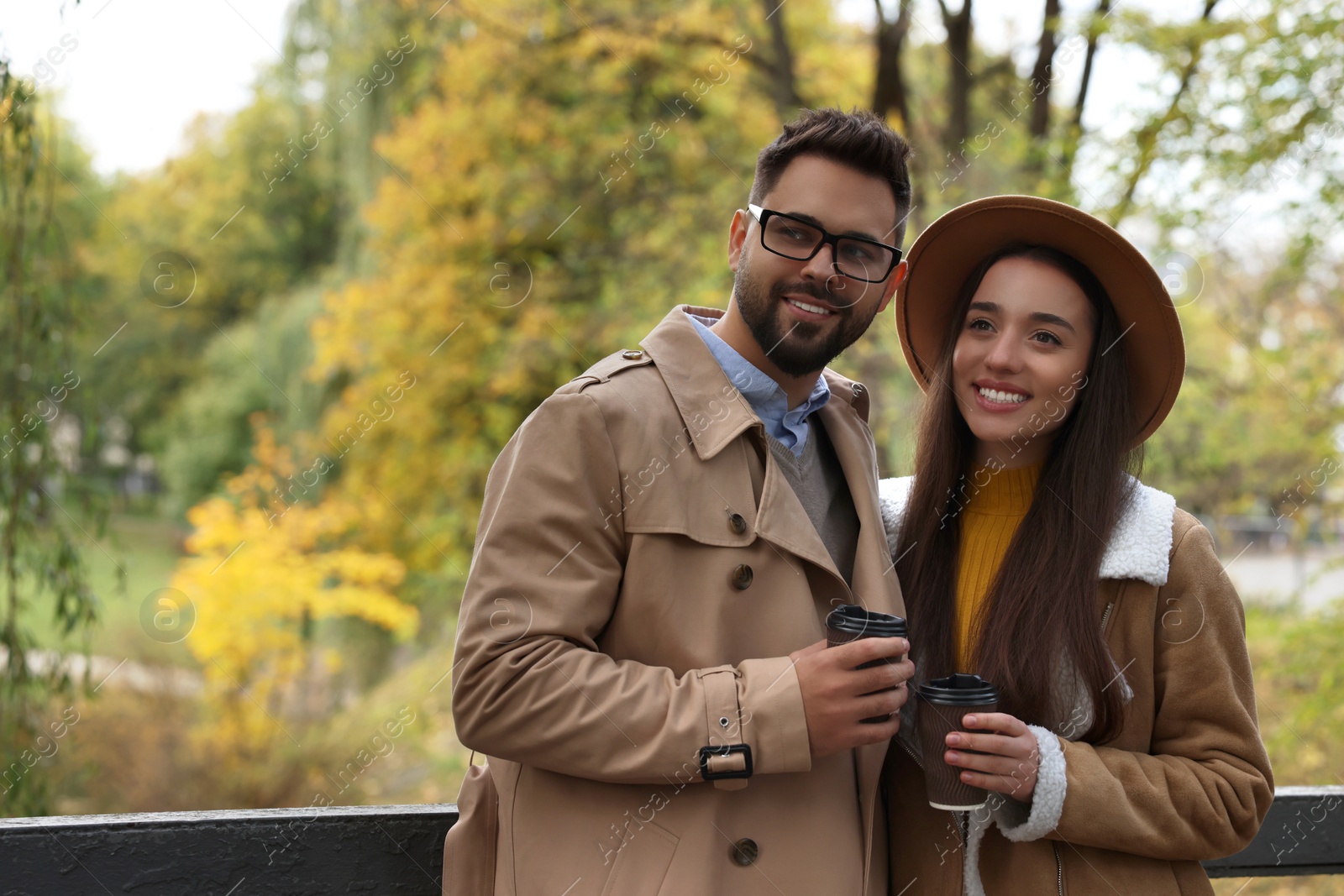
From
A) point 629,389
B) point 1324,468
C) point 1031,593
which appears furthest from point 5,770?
point 1324,468

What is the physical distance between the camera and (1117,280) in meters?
2.05

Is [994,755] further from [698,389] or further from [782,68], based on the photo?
[782,68]

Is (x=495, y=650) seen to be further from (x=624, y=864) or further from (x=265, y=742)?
(x=265, y=742)

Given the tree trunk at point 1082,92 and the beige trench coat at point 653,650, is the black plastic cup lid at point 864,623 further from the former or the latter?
the tree trunk at point 1082,92

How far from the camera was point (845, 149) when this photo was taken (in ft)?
6.50

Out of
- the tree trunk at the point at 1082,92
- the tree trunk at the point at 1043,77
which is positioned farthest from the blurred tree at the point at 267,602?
the tree trunk at the point at 1082,92

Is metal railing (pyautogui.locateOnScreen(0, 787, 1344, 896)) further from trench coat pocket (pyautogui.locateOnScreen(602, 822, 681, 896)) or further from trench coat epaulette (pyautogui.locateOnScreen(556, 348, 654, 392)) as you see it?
trench coat epaulette (pyautogui.locateOnScreen(556, 348, 654, 392))

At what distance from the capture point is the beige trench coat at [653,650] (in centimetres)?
159

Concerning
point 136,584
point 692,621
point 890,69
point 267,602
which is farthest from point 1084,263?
point 136,584

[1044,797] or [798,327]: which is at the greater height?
[798,327]

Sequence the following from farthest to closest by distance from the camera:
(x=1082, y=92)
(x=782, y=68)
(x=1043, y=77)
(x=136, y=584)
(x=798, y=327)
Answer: (x=136, y=584) < (x=782, y=68) < (x=1082, y=92) < (x=1043, y=77) < (x=798, y=327)

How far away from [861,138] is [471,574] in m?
1.04

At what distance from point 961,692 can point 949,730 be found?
7 centimetres

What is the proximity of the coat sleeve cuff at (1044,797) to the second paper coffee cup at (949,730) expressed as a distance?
0.09 m
